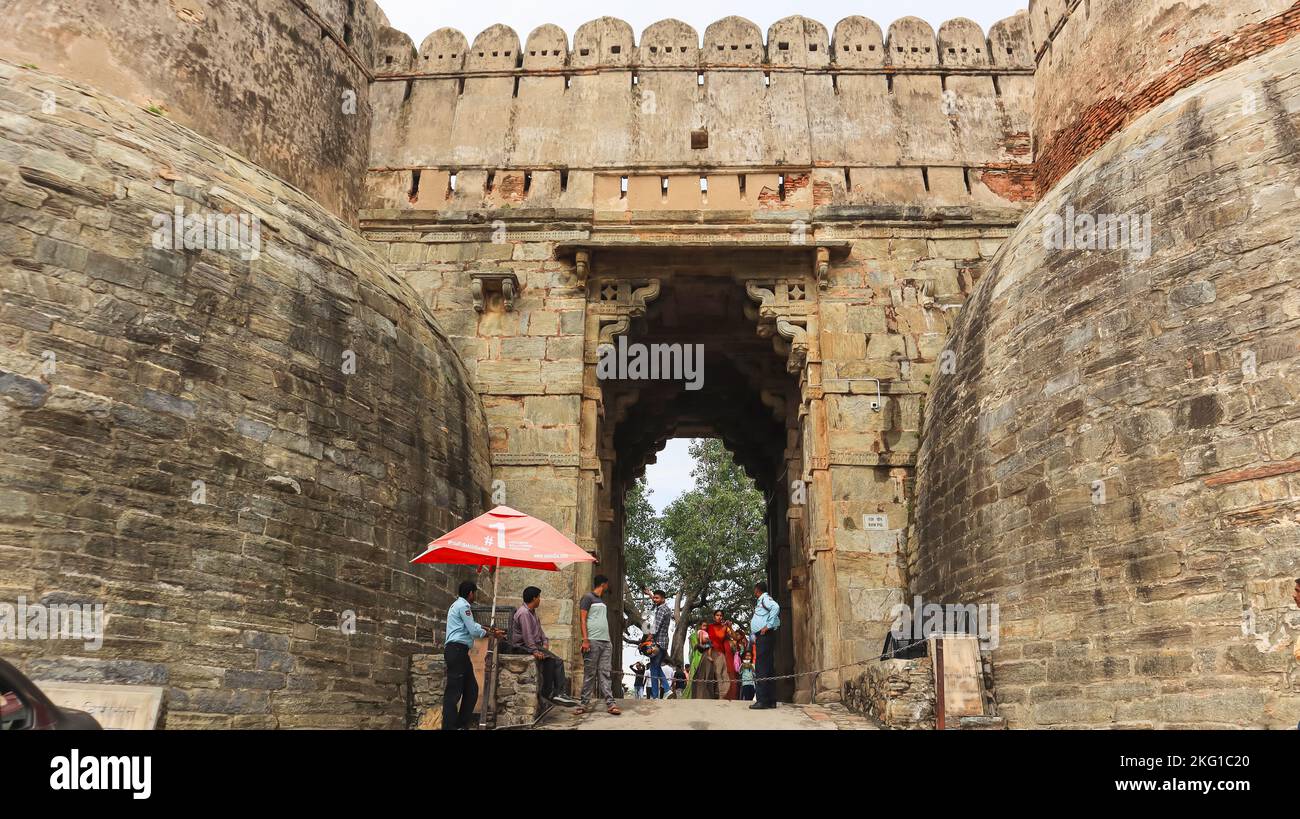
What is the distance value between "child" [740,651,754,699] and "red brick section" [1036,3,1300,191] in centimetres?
783

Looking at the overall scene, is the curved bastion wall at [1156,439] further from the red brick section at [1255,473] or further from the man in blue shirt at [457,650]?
the man in blue shirt at [457,650]

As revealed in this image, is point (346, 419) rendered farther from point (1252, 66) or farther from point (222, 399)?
point (1252, 66)

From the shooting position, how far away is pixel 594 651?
9406mm

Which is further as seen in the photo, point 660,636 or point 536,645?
point 660,636

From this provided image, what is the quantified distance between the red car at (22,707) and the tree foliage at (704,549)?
2319cm

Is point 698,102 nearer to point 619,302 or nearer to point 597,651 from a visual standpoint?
point 619,302

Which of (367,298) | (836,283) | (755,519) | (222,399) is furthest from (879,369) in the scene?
(755,519)

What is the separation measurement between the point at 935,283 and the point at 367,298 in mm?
7040

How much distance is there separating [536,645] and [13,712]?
5.27 m

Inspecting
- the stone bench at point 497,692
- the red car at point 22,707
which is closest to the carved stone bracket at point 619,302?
the stone bench at point 497,692

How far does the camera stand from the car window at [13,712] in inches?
138

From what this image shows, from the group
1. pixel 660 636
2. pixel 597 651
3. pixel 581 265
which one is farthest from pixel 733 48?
pixel 597 651

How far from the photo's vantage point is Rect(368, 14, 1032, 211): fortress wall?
12.7m

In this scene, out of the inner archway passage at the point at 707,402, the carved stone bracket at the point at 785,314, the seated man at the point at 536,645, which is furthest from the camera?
the inner archway passage at the point at 707,402
